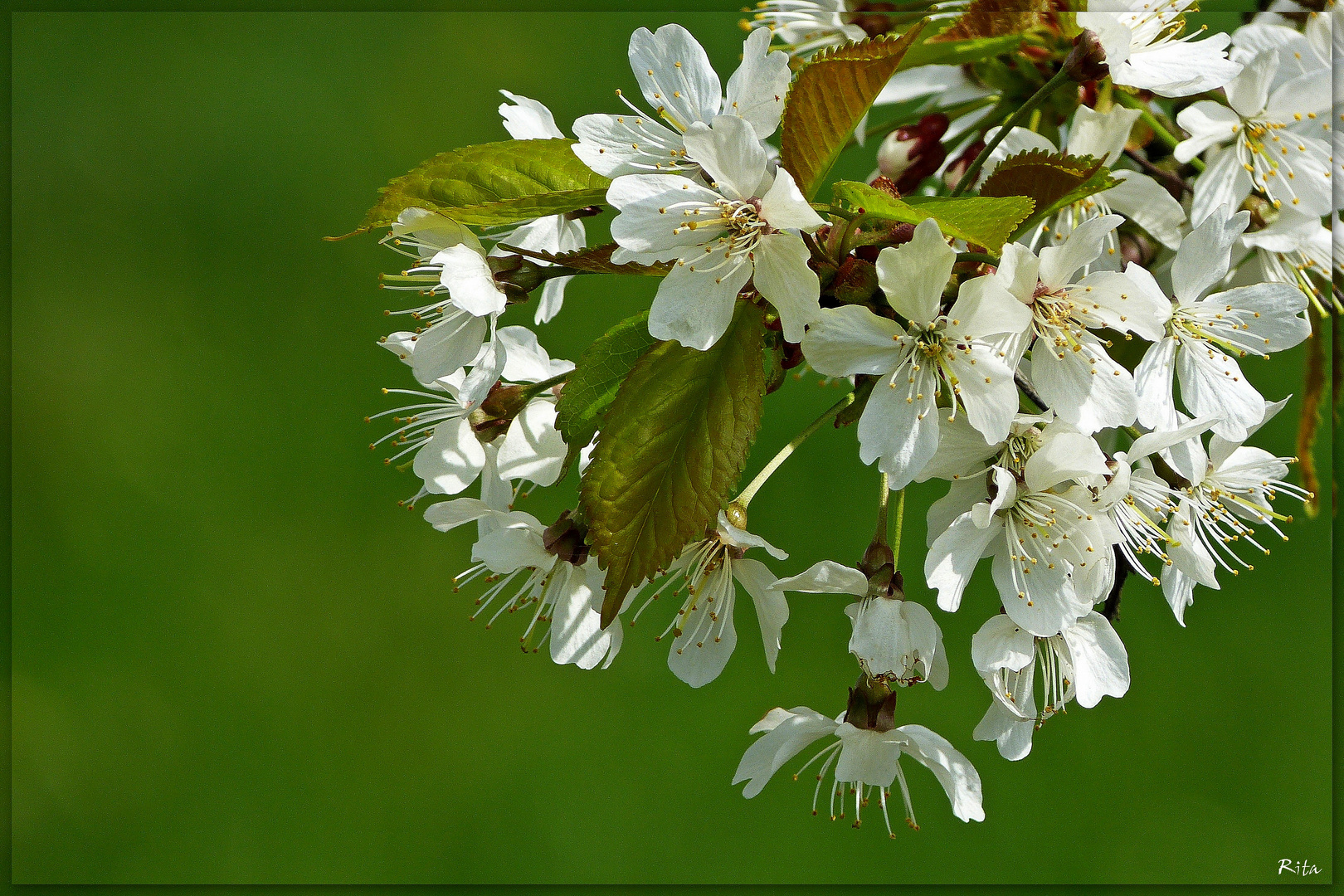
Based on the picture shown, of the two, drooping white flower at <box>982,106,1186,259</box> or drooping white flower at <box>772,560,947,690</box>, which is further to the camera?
drooping white flower at <box>982,106,1186,259</box>

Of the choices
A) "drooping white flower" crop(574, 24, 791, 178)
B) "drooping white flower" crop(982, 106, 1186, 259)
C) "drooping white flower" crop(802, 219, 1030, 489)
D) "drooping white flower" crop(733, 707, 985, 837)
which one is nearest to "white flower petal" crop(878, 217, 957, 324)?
"drooping white flower" crop(802, 219, 1030, 489)

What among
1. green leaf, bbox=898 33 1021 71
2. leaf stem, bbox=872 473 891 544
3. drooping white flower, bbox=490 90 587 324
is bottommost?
leaf stem, bbox=872 473 891 544

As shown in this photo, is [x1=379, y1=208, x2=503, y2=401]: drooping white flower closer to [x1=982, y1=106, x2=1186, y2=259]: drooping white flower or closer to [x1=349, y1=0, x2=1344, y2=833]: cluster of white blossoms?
[x1=349, y1=0, x2=1344, y2=833]: cluster of white blossoms

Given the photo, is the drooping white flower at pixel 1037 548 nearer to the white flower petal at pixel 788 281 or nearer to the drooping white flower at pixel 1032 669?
the drooping white flower at pixel 1032 669

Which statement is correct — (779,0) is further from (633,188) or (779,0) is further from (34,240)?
(34,240)

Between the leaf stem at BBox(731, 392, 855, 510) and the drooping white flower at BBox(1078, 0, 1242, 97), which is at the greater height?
the drooping white flower at BBox(1078, 0, 1242, 97)

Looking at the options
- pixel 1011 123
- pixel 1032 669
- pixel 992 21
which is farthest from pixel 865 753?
pixel 992 21
